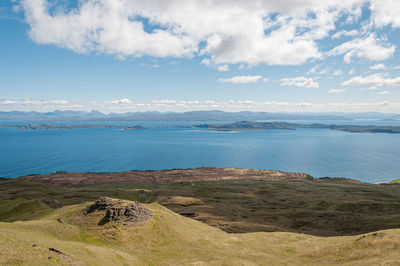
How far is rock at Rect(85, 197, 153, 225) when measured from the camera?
3102 centimetres

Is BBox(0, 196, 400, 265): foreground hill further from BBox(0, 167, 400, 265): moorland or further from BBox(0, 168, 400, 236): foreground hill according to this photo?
BBox(0, 168, 400, 236): foreground hill

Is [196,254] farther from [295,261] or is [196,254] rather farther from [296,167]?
[296,167]

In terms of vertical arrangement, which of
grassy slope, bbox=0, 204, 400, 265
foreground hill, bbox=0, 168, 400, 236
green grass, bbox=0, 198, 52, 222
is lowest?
foreground hill, bbox=0, 168, 400, 236

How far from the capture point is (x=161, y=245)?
2880 cm

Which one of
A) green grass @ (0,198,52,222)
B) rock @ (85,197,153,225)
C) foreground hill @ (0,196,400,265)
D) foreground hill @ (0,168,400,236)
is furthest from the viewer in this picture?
foreground hill @ (0,168,400,236)

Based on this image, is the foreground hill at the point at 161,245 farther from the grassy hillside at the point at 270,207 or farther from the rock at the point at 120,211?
the grassy hillside at the point at 270,207

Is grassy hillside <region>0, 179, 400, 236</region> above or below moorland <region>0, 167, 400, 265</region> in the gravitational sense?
below

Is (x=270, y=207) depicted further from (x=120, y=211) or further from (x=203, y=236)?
(x=120, y=211)

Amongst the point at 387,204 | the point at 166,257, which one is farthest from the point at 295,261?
the point at 387,204

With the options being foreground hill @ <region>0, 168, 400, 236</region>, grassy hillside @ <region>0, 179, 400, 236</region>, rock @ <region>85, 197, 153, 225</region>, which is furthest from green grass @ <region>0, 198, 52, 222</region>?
rock @ <region>85, 197, 153, 225</region>

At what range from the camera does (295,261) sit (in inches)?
1114

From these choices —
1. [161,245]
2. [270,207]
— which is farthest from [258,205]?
[161,245]

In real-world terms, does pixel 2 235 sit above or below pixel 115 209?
above

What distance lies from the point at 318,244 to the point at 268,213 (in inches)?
1259
